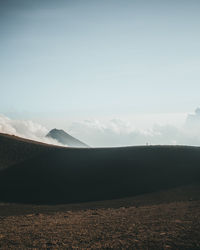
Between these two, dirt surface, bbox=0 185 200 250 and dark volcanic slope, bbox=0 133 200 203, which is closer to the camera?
dirt surface, bbox=0 185 200 250

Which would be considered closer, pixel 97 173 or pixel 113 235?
pixel 113 235

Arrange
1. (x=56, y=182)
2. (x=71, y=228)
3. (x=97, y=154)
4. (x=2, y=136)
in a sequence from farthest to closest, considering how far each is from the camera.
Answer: (x=2, y=136) < (x=97, y=154) < (x=56, y=182) < (x=71, y=228)

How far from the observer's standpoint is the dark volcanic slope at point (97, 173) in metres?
34.3

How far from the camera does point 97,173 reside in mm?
43125

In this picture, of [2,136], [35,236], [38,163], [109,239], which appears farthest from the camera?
[2,136]

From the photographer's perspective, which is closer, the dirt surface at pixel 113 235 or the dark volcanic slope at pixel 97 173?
the dirt surface at pixel 113 235

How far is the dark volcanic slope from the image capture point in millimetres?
34312

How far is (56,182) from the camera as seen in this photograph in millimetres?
40219

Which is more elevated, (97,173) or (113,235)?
(97,173)

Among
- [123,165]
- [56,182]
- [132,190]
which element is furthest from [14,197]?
[123,165]

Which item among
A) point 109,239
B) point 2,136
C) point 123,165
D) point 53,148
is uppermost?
point 2,136

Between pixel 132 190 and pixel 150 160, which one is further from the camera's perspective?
pixel 150 160

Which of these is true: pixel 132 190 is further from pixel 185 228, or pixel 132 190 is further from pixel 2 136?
pixel 2 136

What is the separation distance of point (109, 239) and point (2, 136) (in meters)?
64.7
